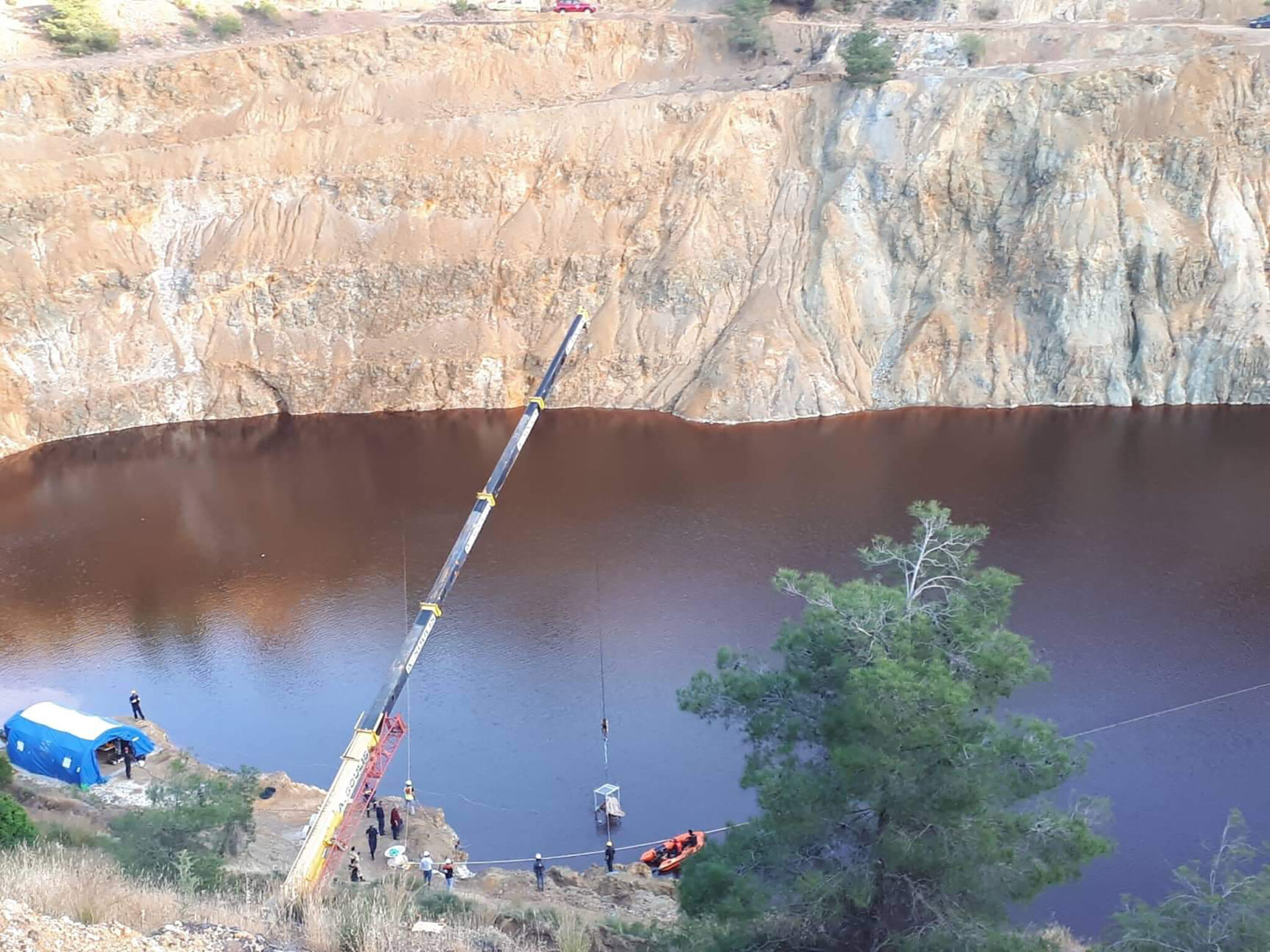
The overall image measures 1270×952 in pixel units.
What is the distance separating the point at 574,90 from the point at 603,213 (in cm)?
687

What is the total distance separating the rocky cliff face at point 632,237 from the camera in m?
41.0

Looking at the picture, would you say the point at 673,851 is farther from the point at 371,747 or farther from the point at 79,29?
the point at 79,29

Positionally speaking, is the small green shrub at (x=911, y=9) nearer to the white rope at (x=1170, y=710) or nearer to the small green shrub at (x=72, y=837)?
the white rope at (x=1170, y=710)

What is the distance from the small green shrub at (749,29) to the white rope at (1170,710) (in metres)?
34.8

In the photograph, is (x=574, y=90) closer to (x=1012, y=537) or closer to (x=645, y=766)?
(x=1012, y=537)

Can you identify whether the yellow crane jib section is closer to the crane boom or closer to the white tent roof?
the crane boom

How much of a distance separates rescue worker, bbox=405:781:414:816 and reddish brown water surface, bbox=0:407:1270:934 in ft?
1.90

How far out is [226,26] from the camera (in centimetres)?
4847

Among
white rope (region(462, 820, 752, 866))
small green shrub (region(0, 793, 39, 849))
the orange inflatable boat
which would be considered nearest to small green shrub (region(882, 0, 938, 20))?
white rope (region(462, 820, 752, 866))

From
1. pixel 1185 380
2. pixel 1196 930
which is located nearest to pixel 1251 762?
pixel 1196 930

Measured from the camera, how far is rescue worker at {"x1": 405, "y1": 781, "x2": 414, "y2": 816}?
19578 millimetres

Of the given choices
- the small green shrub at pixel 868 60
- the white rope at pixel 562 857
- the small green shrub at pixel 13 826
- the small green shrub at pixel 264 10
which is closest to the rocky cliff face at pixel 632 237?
the small green shrub at pixel 868 60

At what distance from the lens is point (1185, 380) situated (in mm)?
40406

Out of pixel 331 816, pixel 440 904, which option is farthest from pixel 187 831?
pixel 440 904
